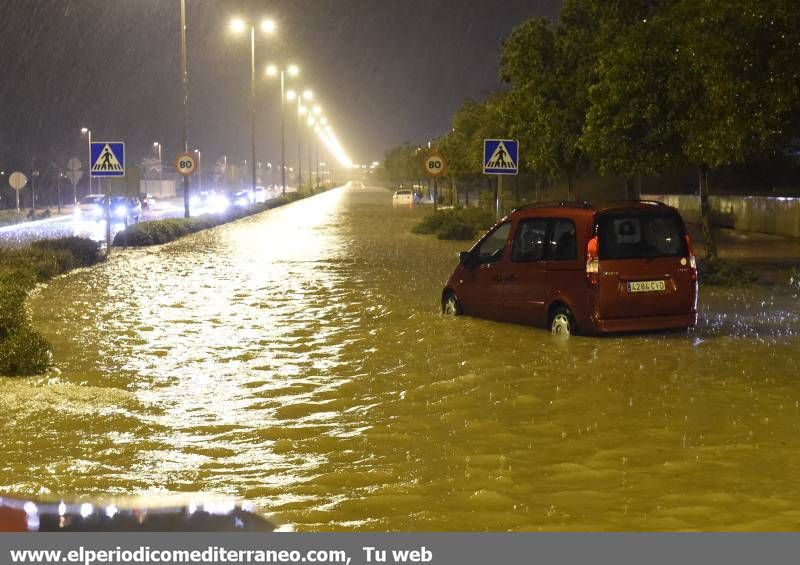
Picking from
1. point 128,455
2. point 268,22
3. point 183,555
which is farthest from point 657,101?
point 268,22

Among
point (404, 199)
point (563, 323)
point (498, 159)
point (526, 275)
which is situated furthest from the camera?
point (404, 199)

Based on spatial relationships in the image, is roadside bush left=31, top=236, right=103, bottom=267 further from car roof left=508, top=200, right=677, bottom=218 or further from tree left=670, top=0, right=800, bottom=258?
car roof left=508, top=200, right=677, bottom=218

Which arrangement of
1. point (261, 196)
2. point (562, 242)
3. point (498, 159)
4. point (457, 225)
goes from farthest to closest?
point (261, 196) → point (457, 225) → point (498, 159) → point (562, 242)

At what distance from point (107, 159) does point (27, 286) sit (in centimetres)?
864

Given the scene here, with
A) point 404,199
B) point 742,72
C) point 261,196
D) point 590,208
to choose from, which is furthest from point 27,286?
point 261,196

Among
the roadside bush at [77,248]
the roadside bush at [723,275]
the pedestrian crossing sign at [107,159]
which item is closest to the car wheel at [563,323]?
the roadside bush at [723,275]

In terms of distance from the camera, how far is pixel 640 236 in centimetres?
1384

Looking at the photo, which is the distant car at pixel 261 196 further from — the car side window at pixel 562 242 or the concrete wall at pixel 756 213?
the car side window at pixel 562 242

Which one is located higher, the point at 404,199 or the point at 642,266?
the point at 642,266

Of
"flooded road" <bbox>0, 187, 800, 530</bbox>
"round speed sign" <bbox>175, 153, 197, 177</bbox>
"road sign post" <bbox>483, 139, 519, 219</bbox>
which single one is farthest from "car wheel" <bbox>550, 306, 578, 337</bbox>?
"round speed sign" <bbox>175, 153, 197, 177</bbox>

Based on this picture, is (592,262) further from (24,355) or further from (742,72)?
(742,72)

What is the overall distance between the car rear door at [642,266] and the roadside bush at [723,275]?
7.08 m

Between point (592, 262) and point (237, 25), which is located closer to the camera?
point (592, 262)

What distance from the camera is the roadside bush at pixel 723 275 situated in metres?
20.8
